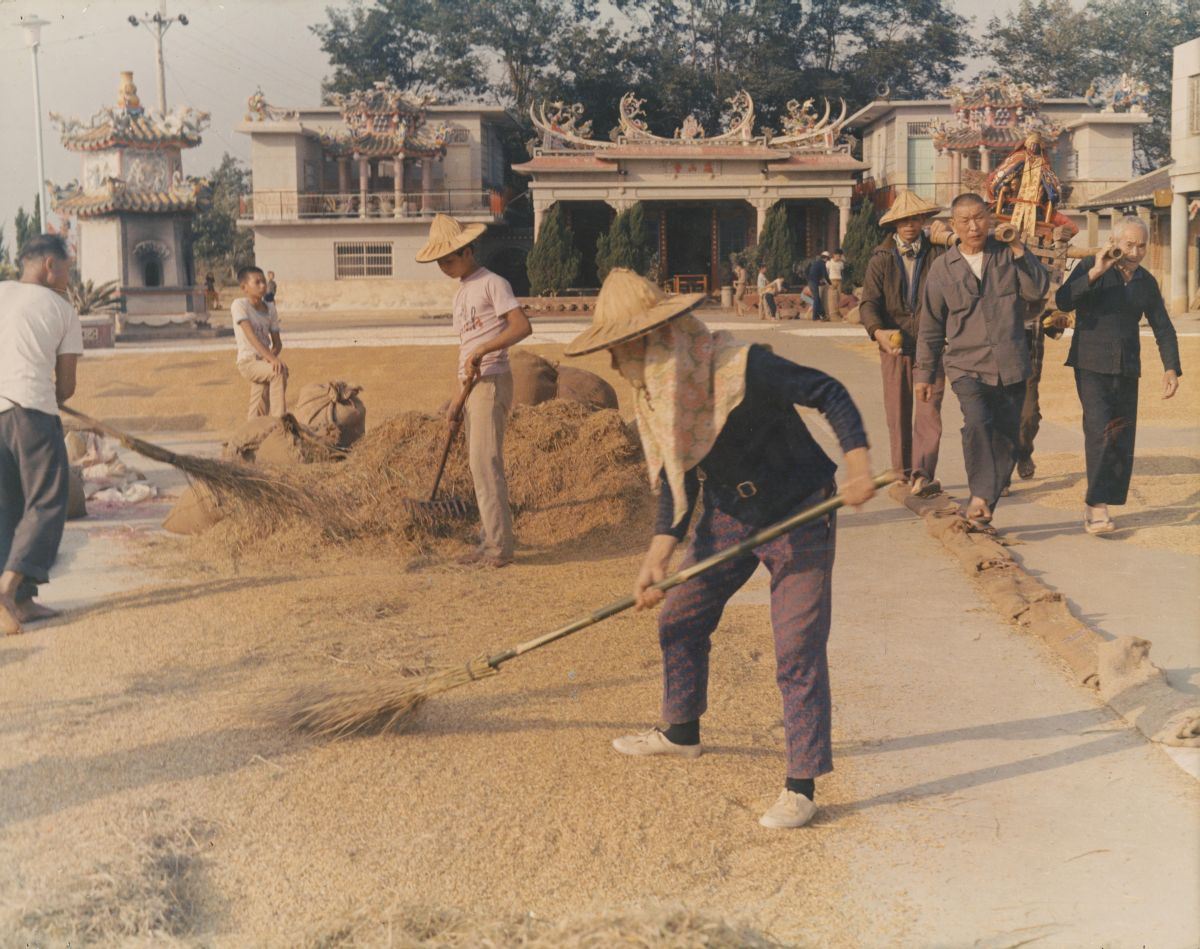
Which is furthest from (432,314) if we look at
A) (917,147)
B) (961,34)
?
(961,34)

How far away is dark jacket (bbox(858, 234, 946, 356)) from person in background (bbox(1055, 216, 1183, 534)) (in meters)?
0.90

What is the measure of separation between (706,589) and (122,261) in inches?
1213

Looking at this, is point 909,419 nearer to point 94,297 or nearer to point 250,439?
point 250,439

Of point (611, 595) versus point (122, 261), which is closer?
point (611, 595)

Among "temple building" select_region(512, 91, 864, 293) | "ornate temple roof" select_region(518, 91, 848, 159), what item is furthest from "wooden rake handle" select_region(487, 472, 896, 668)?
"ornate temple roof" select_region(518, 91, 848, 159)

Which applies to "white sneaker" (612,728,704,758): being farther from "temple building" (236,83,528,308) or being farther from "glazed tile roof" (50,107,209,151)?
"temple building" (236,83,528,308)

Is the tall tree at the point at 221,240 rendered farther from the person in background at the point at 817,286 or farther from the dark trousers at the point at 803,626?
the dark trousers at the point at 803,626

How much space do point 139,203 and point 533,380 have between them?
979 inches

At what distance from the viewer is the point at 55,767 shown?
4.15 metres

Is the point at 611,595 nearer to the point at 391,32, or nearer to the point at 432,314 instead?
the point at 432,314

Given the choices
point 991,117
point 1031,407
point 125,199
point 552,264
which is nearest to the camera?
point 1031,407

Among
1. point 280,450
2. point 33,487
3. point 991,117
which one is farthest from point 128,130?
point 33,487

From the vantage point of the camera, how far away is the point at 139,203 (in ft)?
104

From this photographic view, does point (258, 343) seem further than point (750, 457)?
Yes
